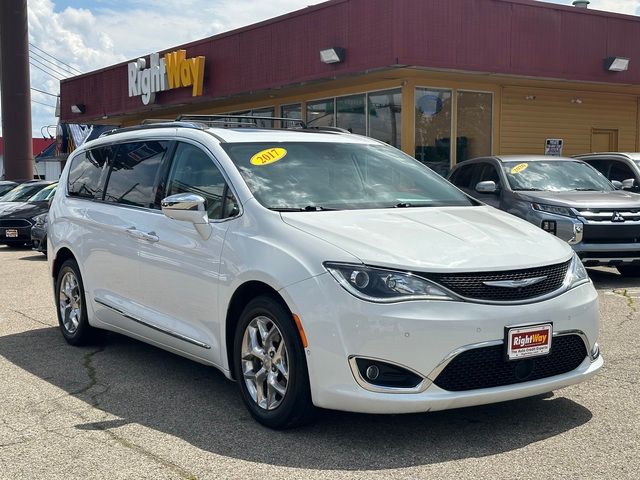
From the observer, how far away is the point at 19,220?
58.5 feet

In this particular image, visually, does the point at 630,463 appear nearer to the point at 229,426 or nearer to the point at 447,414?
the point at 447,414

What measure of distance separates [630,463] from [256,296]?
2180 millimetres

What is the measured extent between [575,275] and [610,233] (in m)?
5.60

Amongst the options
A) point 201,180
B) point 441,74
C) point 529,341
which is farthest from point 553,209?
point 441,74

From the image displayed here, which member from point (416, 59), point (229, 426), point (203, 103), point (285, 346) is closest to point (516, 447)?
point (285, 346)

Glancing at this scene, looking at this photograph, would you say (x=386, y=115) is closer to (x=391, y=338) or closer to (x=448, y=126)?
(x=448, y=126)

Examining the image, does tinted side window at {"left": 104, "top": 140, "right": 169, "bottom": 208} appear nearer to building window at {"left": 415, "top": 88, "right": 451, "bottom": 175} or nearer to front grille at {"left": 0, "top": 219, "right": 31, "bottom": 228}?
building window at {"left": 415, "top": 88, "right": 451, "bottom": 175}

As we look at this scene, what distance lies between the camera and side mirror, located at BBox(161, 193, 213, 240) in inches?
200

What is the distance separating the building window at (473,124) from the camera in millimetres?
17297

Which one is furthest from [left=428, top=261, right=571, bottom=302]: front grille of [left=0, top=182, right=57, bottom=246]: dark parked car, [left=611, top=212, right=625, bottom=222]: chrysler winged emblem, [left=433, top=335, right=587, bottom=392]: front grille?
[left=0, top=182, right=57, bottom=246]: dark parked car

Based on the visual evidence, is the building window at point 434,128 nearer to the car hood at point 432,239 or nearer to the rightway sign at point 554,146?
the rightway sign at point 554,146

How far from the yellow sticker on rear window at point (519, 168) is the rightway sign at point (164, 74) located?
10762mm

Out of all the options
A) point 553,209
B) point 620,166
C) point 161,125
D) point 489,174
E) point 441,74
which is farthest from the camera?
point 441,74

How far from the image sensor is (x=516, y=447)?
427 centimetres
